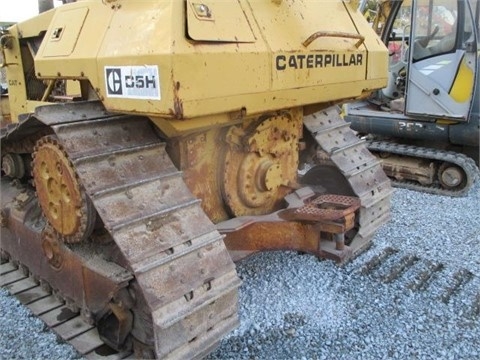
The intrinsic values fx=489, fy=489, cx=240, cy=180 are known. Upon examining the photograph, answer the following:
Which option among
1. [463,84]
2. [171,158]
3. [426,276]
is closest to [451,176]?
[463,84]

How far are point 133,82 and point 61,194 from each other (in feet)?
2.47

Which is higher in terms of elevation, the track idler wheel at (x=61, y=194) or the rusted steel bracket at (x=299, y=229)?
the track idler wheel at (x=61, y=194)

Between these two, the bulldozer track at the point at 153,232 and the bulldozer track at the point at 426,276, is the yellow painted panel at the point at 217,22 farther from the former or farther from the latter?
the bulldozer track at the point at 426,276

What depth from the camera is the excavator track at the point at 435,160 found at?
19.0 feet

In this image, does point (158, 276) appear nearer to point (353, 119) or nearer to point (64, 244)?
point (64, 244)

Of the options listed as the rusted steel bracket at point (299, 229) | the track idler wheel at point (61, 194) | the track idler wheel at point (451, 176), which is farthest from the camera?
the track idler wheel at point (451, 176)

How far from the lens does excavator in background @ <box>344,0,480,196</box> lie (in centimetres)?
580

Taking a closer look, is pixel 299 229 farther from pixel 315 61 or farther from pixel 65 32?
pixel 65 32

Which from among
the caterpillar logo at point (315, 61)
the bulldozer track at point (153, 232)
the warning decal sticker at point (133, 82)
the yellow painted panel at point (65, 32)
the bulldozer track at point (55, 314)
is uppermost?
the yellow painted panel at point (65, 32)

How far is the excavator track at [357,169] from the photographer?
3.70m

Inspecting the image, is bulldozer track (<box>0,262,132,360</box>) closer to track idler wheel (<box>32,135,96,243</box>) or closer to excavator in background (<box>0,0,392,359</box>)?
excavator in background (<box>0,0,392,359</box>)

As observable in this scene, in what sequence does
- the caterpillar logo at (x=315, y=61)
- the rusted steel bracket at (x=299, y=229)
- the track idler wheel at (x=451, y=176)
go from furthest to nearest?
the track idler wheel at (x=451, y=176), the rusted steel bracket at (x=299, y=229), the caterpillar logo at (x=315, y=61)

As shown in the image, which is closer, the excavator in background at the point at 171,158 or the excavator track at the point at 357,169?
the excavator in background at the point at 171,158

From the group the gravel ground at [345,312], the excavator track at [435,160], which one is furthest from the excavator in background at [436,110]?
the gravel ground at [345,312]
